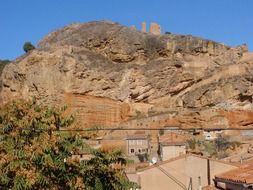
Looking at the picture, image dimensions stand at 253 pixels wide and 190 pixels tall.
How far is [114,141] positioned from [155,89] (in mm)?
11408

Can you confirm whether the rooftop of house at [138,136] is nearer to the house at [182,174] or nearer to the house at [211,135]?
the house at [211,135]

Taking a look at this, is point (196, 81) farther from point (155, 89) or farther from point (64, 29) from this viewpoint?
point (64, 29)

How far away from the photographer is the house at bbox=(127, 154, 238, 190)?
22.7 m

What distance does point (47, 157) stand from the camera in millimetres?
11953

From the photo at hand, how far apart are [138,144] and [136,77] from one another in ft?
41.0

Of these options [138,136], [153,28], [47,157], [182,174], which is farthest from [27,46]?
[47,157]

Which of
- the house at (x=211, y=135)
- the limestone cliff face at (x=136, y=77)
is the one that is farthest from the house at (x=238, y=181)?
the limestone cliff face at (x=136, y=77)

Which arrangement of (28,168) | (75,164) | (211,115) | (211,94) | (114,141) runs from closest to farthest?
(28,168) → (75,164) → (114,141) → (211,115) → (211,94)

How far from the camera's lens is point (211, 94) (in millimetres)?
54031

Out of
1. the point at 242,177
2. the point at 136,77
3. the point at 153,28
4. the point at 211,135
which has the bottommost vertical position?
the point at 242,177

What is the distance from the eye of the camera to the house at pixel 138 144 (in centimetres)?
4325

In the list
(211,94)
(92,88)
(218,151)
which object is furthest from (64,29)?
(218,151)

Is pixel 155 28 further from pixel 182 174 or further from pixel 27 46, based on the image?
pixel 182 174

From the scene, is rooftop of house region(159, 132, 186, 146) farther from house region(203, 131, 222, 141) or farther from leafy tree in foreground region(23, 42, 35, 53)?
leafy tree in foreground region(23, 42, 35, 53)
